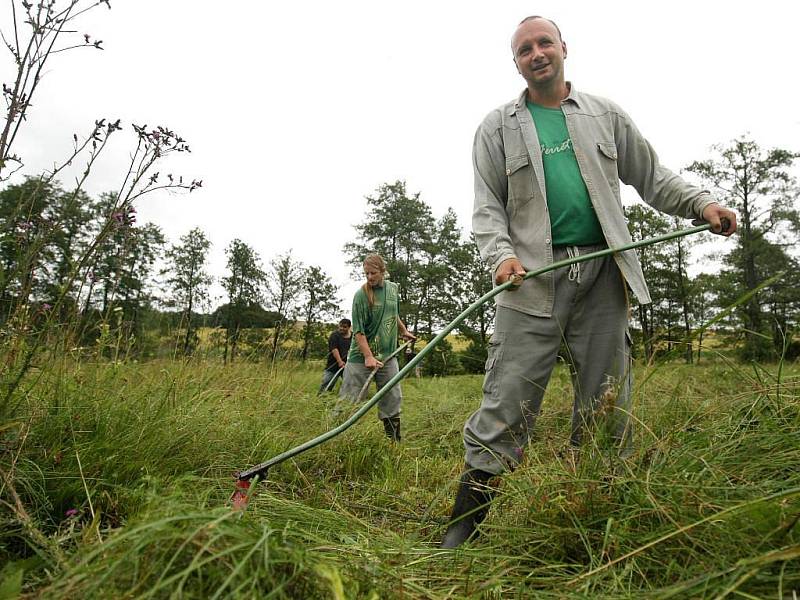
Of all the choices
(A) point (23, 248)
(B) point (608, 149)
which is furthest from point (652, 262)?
(A) point (23, 248)

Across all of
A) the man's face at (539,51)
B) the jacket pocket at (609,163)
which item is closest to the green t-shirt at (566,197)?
the jacket pocket at (609,163)

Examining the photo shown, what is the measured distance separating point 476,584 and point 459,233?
40.0 metres

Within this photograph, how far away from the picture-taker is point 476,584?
1.41m

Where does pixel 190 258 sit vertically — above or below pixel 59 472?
above

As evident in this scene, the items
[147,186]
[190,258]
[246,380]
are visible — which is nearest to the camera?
[147,186]

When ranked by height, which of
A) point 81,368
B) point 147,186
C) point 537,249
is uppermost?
point 147,186

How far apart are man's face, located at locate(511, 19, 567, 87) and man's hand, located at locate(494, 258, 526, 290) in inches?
34.2

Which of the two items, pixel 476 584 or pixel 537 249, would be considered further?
pixel 537 249

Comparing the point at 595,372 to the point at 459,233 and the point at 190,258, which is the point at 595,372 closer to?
the point at 459,233

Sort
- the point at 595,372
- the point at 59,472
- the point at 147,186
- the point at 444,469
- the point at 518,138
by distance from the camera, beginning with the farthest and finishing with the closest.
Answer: the point at 444,469 → the point at 518,138 → the point at 595,372 → the point at 147,186 → the point at 59,472

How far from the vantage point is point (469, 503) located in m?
2.04

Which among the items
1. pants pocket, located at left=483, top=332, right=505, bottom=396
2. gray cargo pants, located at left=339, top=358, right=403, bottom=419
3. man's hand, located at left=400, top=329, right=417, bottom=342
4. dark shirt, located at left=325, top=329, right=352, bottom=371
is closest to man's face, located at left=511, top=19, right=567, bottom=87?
pants pocket, located at left=483, top=332, right=505, bottom=396

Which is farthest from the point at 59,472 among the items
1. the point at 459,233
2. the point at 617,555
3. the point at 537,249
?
the point at 459,233

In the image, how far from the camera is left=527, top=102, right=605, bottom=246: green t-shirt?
220 cm
